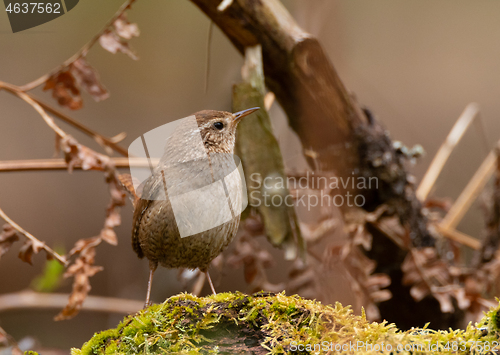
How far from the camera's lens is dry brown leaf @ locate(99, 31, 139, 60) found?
1.56m

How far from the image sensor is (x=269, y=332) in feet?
3.21

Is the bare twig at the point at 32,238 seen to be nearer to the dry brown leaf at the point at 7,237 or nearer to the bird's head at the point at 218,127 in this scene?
the dry brown leaf at the point at 7,237

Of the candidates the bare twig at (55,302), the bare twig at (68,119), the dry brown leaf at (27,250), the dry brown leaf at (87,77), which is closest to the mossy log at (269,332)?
the dry brown leaf at (27,250)

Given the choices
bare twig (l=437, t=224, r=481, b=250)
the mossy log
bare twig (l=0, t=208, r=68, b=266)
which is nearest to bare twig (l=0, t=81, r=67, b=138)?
bare twig (l=0, t=208, r=68, b=266)

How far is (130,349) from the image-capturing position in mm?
1004

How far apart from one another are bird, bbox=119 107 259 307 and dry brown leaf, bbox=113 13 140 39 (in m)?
0.60

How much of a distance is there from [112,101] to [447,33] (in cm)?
236

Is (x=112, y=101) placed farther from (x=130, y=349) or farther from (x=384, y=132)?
(x=384, y=132)

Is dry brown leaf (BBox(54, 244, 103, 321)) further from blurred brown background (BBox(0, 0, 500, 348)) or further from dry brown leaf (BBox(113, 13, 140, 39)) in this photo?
dry brown leaf (BBox(113, 13, 140, 39))

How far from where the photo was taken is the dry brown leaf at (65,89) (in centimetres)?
168

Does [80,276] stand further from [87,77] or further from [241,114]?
[241,114]

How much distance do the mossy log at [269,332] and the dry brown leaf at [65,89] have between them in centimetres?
113

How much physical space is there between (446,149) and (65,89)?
2.54 m

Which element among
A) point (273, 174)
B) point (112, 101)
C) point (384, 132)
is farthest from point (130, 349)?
point (384, 132)
